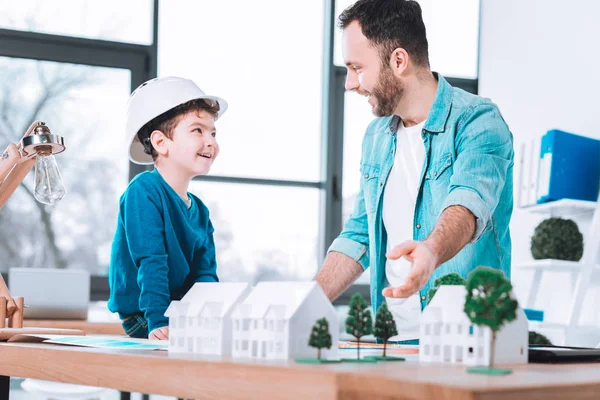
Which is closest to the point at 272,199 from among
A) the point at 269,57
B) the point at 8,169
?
the point at 269,57

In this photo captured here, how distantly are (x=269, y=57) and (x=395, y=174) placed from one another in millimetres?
2734

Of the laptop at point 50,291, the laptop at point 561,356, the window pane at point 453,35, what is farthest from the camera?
the window pane at point 453,35

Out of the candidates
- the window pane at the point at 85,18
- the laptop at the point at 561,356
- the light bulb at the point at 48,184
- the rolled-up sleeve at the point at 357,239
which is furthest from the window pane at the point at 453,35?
the laptop at the point at 561,356

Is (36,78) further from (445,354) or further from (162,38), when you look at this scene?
(445,354)

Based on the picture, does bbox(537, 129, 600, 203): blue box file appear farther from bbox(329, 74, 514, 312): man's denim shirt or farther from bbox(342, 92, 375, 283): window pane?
bbox(329, 74, 514, 312): man's denim shirt

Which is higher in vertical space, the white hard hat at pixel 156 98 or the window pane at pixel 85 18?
the window pane at pixel 85 18

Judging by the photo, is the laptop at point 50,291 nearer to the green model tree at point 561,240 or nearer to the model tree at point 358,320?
the green model tree at point 561,240

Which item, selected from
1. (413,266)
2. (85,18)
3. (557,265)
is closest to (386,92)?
(413,266)

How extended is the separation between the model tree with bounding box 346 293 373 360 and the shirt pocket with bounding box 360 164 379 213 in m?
0.97

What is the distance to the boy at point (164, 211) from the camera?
1.67m

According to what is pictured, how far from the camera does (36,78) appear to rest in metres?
4.22

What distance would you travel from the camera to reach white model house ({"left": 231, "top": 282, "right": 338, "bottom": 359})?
102 centimetres

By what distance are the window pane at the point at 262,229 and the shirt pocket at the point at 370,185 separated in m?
2.39

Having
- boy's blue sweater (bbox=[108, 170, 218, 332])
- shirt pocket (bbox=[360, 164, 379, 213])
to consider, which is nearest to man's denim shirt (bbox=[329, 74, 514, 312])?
shirt pocket (bbox=[360, 164, 379, 213])
